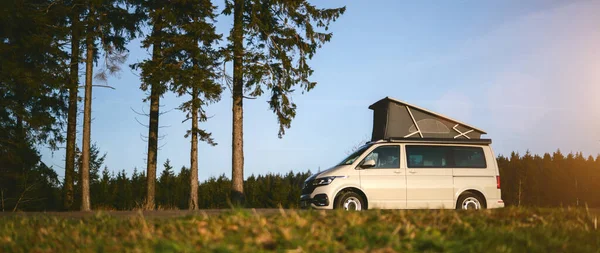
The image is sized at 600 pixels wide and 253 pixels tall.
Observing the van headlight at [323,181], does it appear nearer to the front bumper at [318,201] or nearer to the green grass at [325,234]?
the front bumper at [318,201]

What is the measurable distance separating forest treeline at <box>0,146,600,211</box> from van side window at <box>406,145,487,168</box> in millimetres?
12189

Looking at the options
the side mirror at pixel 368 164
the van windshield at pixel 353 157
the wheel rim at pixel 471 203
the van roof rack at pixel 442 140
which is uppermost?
the van roof rack at pixel 442 140

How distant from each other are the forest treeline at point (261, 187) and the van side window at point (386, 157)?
12.2 meters

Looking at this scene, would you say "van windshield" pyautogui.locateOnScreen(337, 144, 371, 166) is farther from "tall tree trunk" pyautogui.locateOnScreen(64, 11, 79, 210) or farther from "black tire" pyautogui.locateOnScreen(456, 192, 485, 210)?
"tall tree trunk" pyautogui.locateOnScreen(64, 11, 79, 210)

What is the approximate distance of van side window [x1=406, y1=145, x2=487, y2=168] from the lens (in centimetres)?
1510

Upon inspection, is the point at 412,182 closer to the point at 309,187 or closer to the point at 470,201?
the point at 470,201

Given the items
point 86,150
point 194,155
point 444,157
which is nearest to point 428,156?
point 444,157

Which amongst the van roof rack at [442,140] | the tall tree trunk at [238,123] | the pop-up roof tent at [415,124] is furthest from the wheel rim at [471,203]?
the tall tree trunk at [238,123]

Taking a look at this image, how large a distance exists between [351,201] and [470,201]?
335 centimetres

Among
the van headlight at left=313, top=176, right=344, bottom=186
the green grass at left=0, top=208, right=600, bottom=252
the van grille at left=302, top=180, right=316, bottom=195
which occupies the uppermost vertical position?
the van headlight at left=313, top=176, right=344, bottom=186

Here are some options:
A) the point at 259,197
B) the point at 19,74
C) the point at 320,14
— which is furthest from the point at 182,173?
the point at 320,14

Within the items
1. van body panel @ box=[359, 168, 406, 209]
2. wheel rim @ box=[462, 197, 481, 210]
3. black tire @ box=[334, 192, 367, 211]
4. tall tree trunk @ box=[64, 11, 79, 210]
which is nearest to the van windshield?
van body panel @ box=[359, 168, 406, 209]

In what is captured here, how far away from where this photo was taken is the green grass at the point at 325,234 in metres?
5.77

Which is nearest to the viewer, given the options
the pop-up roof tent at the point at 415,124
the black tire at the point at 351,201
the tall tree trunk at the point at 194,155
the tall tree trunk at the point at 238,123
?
the black tire at the point at 351,201
